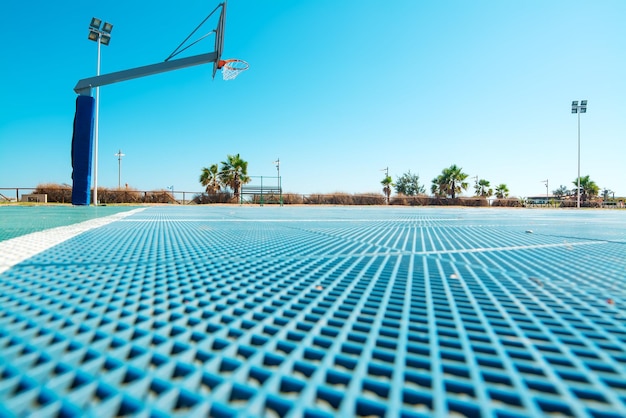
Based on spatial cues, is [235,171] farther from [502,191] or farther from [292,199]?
[502,191]

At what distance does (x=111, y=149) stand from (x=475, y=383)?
38453 mm

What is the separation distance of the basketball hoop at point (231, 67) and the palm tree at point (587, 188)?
152 feet

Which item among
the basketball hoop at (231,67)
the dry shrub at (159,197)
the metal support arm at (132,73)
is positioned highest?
the basketball hoop at (231,67)

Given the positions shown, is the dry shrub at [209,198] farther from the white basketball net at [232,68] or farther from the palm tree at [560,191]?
the palm tree at [560,191]

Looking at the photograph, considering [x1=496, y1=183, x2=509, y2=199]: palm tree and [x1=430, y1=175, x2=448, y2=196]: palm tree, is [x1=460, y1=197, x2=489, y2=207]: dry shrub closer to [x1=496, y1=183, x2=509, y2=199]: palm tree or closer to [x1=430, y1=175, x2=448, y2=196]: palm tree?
[x1=430, y1=175, x2=448, y2=196]: palm tree

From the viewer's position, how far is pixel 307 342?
60cm

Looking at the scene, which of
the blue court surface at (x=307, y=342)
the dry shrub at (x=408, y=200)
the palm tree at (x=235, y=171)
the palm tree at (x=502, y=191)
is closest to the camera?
the blue court surface at (x=307, y=342)

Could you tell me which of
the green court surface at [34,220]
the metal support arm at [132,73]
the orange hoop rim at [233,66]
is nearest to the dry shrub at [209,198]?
the orange hoop rim at [233,66]

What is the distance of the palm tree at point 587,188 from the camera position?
38.3 meters

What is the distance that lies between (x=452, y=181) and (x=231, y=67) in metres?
33.1

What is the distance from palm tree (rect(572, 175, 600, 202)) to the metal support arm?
4782cm

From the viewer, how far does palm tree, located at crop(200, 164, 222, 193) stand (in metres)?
27.0

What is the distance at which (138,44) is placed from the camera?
60.1 ft

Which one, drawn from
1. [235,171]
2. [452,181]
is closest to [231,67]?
[235,171]
